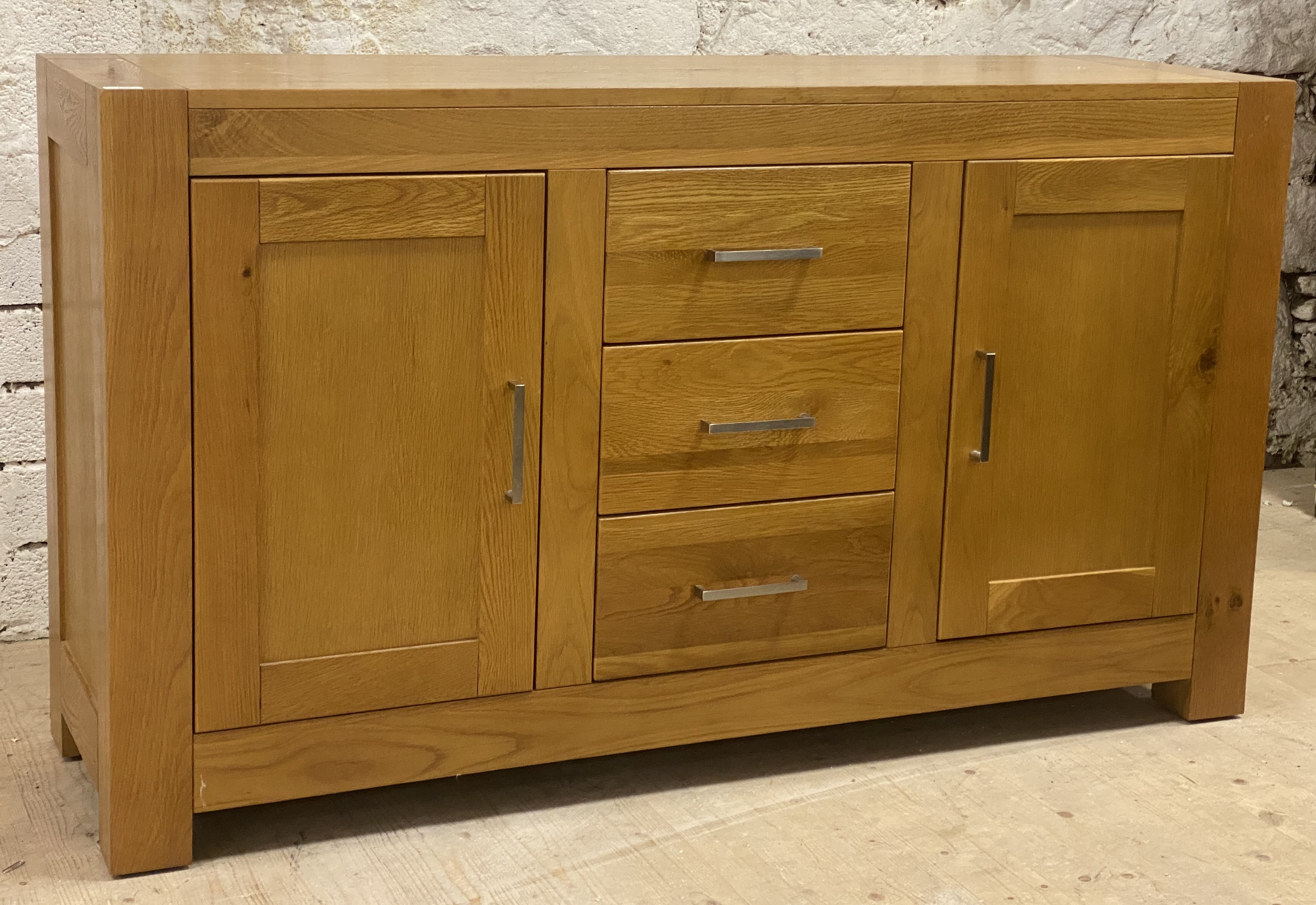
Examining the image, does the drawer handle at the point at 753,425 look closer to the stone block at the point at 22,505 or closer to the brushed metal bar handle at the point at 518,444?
the brushed metal bar handle at the point at 518,444

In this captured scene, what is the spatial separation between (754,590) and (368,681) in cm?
48

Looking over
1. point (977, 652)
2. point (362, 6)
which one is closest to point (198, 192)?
point (362, 6)

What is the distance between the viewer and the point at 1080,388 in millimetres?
2117

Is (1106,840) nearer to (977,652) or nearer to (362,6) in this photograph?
(977,652)

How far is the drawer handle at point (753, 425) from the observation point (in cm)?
194

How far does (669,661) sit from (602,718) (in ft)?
0.35

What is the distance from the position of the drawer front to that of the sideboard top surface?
0.95 feet

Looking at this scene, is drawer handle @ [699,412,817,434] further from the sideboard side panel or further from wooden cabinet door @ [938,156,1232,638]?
the sideboard side panel

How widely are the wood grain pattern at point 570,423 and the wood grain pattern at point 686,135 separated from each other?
0.06 meters

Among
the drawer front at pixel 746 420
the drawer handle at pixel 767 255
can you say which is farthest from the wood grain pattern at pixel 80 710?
the drawer handle at pixel 767 255

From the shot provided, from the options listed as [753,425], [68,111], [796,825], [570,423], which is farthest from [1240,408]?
[68,111]

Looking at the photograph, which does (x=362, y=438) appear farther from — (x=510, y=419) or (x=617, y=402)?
(x=617, y=402)

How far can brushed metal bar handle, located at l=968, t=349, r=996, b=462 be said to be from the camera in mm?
2055

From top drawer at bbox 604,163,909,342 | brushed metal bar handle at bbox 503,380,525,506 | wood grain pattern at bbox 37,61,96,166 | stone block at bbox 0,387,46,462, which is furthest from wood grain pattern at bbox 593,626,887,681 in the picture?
stone block at bbox 0,387,46,462
